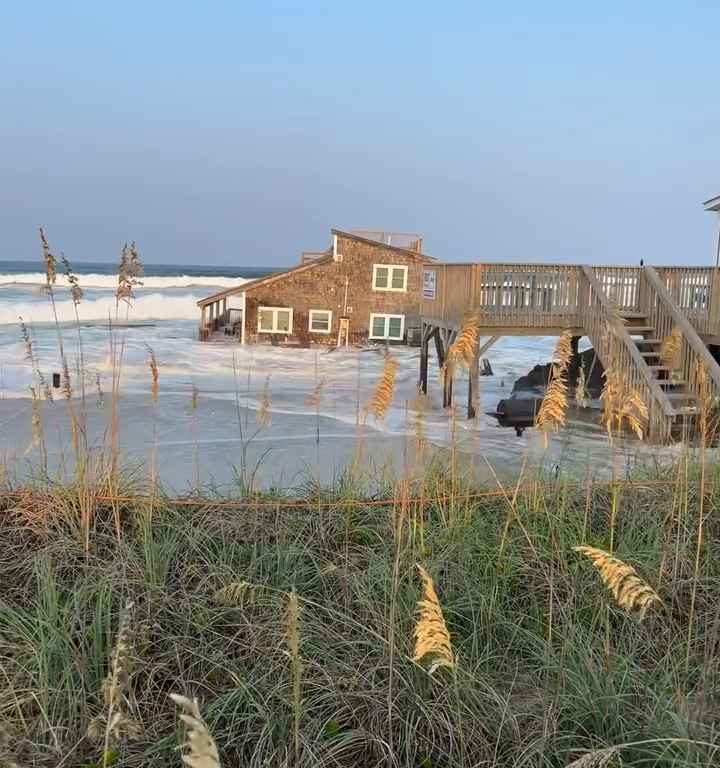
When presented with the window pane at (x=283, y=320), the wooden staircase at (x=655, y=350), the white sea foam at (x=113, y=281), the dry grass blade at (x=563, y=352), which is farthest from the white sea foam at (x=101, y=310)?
the dry grass blade at (x=563, y=352)

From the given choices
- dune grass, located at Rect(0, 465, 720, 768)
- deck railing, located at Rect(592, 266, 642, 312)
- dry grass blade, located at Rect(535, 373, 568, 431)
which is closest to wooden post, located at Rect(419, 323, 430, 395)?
deck railing, located at Rect(592, 266, 642, 312)

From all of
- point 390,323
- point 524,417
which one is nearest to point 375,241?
point 390,323

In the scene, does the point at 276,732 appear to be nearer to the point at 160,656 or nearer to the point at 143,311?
the point at 160,656

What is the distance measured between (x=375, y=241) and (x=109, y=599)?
29583 mm

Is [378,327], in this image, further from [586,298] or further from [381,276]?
[586,298]

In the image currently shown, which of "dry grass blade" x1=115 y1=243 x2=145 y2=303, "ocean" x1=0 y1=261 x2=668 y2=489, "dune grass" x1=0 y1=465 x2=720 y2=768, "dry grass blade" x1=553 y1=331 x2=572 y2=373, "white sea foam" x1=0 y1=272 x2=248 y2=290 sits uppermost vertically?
"white sea foam" x1=0 y1=272 x2=248 y2=290

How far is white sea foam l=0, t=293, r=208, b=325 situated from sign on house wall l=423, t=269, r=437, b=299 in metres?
33.9

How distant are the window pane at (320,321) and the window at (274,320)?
98cm

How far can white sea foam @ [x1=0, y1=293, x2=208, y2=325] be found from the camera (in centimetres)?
4979

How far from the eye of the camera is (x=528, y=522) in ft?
13.9

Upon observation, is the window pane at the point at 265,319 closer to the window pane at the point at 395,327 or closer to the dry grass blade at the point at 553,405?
the window pane at the point at 395,327

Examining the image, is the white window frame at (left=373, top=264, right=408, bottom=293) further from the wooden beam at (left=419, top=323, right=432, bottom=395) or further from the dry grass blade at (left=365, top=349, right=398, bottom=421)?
the dry grass blade at (left=365, top=349, right=398, bottom=421)

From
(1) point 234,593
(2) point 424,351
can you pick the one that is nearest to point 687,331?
(2) point 424,351

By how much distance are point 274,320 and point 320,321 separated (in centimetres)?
196
